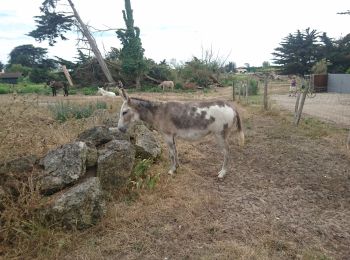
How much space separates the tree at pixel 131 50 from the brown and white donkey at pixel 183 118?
80.8ft

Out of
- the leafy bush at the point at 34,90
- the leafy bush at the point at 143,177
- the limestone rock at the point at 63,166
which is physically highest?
the leafy bush at the point at 34,90

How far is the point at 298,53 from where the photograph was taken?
44594mm

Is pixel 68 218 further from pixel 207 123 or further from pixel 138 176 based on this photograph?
pixel 207 123

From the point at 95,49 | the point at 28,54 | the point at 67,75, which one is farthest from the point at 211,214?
the point at 28,54

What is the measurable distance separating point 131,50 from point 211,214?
28411mm

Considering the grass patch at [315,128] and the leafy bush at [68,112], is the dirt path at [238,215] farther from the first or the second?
the leafy bush at [68,112]

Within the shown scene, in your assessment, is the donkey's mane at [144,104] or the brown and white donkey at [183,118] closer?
the brown and white donkey at [183,118]

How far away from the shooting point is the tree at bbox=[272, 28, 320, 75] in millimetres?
43875

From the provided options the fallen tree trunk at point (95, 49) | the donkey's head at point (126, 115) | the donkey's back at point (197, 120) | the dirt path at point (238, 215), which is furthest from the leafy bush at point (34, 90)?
the donkey's back at point (197, 120)

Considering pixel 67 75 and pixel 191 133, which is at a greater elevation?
pixel 67 75

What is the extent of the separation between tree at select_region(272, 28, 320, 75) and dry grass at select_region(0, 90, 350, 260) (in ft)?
129

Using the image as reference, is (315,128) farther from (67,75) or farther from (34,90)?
(67,75)

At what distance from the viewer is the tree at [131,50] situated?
30.8 metres

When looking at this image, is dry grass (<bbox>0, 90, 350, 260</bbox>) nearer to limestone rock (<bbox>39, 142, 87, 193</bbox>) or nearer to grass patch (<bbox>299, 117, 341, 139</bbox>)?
limestone rock (<bbox>39, 142, 87, 193</bbox>)
